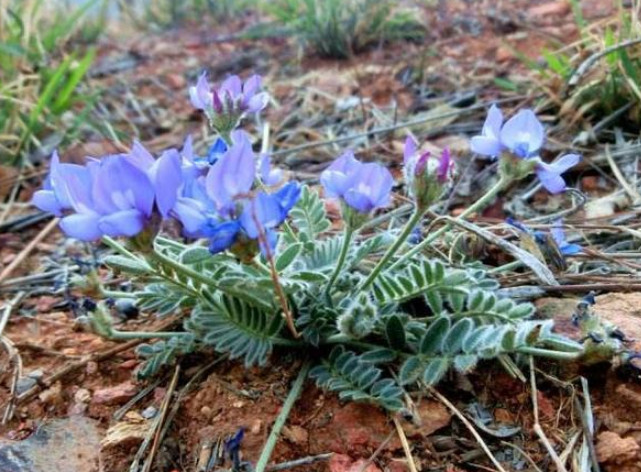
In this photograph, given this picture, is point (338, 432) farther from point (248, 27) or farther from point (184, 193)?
point (248, 27)

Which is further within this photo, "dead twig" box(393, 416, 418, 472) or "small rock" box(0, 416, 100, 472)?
"small rock" box(0, 416, 100, 472)

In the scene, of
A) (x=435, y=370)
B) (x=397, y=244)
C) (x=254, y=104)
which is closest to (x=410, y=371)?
(x=435, y=370)

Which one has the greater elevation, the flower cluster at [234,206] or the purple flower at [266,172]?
the flower cluster at [234,206]

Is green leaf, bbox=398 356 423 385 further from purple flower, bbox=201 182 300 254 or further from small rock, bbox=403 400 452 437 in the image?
purple flower, bbox=201 182 300 254

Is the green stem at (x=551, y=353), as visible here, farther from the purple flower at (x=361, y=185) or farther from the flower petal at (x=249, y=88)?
→ the flower petal at (x=249, y=88)

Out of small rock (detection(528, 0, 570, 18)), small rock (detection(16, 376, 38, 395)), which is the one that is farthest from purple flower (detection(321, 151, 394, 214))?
small rock (detection(528, 0, 570, 18))

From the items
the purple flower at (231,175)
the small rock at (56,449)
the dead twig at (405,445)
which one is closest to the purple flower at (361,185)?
the purple flower at (231,175)

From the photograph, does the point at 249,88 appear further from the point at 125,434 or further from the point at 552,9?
the point at 552,9
